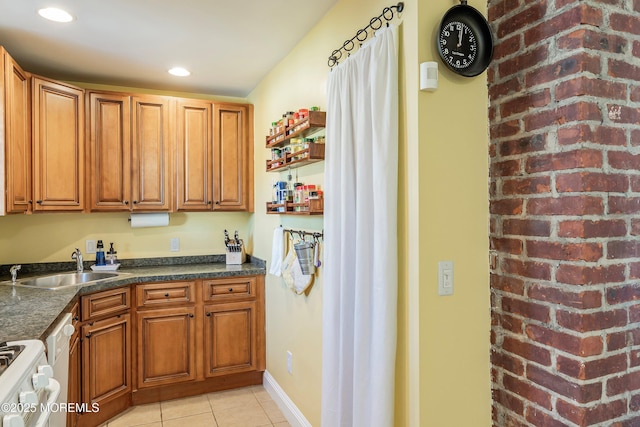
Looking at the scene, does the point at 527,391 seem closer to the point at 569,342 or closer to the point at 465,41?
the point at 569,342

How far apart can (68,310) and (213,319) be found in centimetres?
118

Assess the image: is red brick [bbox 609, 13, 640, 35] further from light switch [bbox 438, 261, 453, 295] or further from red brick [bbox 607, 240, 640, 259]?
light switch [bbox 438, 261, 453, 295]

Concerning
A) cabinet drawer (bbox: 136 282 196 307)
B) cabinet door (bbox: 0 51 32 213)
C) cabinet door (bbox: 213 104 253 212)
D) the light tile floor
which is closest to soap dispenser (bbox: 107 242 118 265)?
cabinet drawer (bbox: 136 282 196 307)

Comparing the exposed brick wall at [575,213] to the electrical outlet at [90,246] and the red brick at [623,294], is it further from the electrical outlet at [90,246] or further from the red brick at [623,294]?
the electrical outlet at [90,246]

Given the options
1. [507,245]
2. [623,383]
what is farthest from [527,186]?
[623,383]

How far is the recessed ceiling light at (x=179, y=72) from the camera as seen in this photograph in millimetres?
3178

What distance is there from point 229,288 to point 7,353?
2.00 m

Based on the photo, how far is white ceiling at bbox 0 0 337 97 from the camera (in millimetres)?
2240

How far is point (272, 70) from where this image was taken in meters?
3.18

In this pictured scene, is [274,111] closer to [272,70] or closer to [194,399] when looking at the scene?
[272,70]

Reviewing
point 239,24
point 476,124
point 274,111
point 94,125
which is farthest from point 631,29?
Answer: point 94,125

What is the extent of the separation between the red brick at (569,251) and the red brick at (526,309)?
0.57 feet

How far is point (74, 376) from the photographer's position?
2.55m

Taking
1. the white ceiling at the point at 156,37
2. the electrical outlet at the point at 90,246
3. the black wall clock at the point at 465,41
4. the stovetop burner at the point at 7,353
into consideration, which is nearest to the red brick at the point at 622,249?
the black wall clock at the point at 465,41
